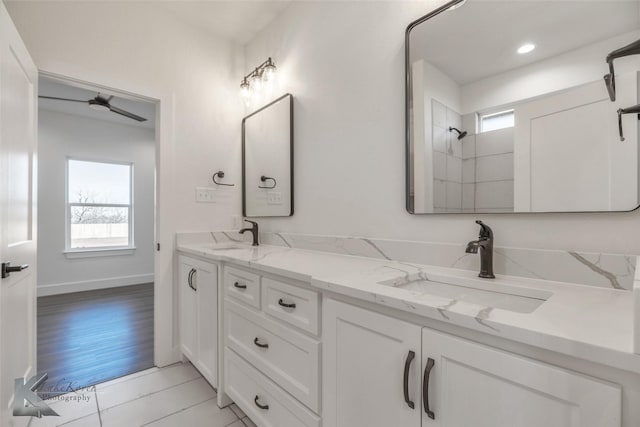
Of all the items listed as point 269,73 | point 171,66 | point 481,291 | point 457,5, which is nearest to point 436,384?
point 481,291

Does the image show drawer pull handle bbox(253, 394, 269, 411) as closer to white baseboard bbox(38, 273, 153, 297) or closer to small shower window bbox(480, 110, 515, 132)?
small shower window bbox(480, 110, 515, 132)

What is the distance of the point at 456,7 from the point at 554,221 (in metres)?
0.99

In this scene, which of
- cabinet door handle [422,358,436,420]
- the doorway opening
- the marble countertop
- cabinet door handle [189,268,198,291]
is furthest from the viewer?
the doorway opening

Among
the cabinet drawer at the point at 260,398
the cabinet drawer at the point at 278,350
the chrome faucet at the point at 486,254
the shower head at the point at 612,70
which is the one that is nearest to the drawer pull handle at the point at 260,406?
the cabinet drawer at the point at 260,398

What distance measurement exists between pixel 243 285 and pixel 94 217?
4.38m

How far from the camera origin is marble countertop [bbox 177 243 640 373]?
0.54 metres

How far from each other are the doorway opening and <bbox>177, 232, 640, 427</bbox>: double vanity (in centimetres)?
178

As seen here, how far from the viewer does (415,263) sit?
139 centimetres

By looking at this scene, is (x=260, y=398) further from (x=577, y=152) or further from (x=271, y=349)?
(x=577, y=152)

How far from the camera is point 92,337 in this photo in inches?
104

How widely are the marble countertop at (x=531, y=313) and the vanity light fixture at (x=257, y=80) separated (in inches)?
64.4

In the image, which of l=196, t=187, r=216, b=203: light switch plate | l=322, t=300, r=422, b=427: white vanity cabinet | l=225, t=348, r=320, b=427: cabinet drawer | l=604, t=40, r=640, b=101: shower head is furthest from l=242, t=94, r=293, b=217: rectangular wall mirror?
l=604, t=40, r=640, b=101: shower head

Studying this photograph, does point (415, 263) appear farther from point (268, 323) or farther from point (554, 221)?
point (268, 323)

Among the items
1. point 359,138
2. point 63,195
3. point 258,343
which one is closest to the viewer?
point 258,343
